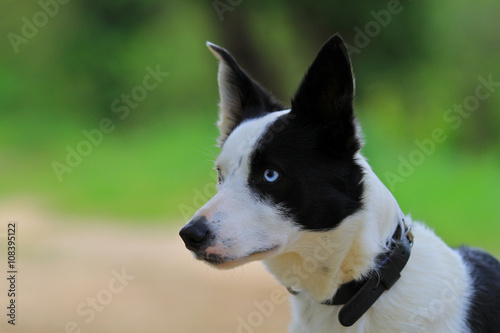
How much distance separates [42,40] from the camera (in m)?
5.92

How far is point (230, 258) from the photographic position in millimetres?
1540

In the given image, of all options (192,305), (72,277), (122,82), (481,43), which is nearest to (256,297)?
(192,305)

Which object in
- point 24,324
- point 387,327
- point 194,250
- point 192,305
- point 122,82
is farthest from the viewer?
point 122,82

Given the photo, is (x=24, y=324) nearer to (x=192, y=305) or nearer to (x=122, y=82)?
(x=192, y=305)

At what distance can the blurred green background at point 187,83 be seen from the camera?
546 cm

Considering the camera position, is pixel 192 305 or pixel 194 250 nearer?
pixel 194 250

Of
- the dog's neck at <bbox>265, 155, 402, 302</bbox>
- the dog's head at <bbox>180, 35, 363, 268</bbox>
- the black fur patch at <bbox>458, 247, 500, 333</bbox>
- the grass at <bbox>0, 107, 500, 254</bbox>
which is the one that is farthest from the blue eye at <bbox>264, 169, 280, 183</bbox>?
the grass at <bbox>0, 107, 500, 254</bbox>

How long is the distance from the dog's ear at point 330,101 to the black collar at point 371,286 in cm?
33

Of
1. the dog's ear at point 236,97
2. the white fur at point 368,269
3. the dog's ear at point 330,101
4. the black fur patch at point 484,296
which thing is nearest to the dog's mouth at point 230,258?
the white fur at point 368,269

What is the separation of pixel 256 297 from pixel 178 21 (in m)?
3.31

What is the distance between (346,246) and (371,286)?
0.44 feet

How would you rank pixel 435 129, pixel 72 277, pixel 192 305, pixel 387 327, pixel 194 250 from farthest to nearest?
pixel 435 129 → pixel 72 277 → pixel 192 305 → pixel 387 327 → pixel 194 250

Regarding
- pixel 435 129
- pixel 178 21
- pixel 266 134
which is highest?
pixel 266 134

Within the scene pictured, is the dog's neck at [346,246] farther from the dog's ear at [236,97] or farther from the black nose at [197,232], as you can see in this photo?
the dog's ear at [236,97]
